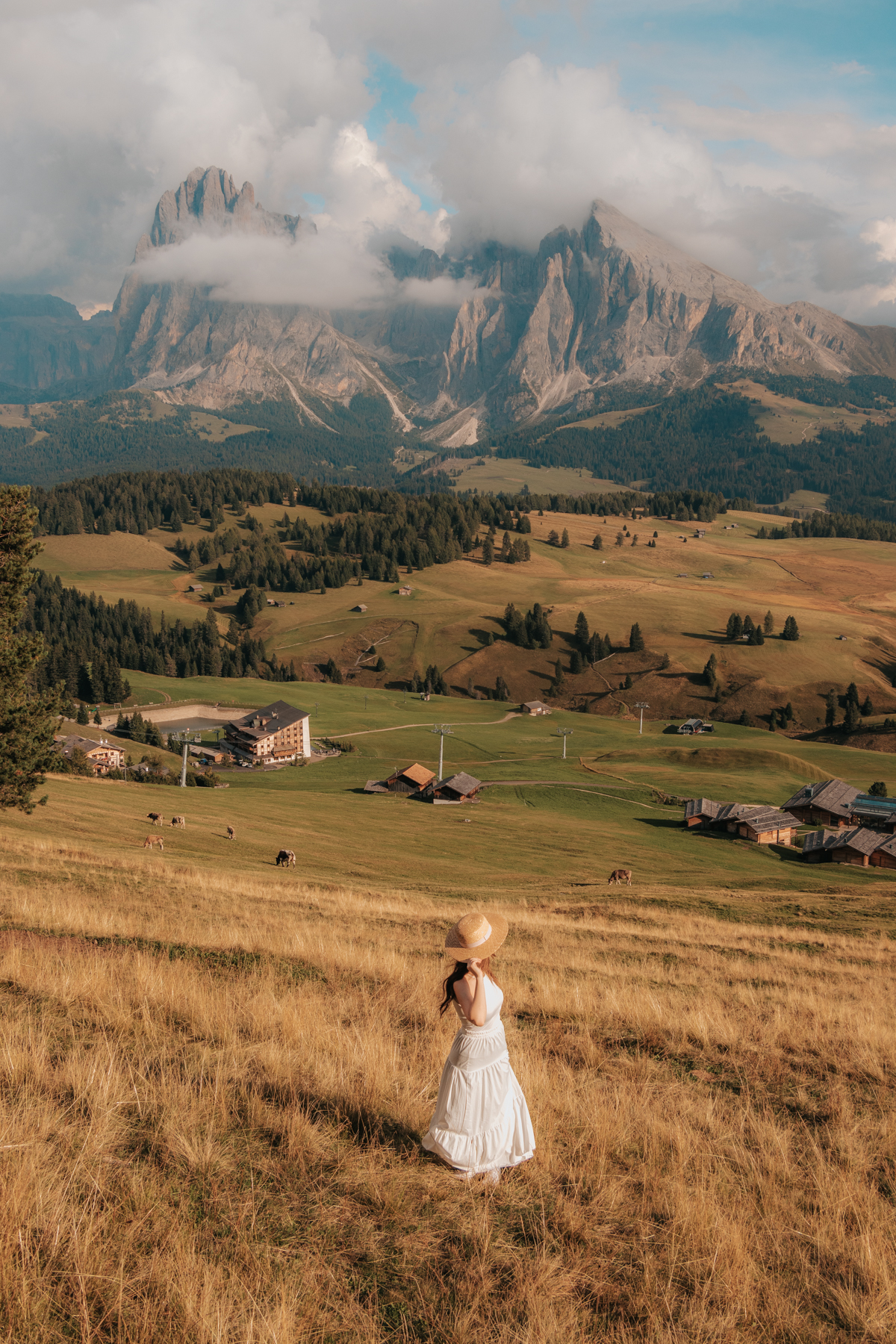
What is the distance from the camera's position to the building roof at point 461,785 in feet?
320

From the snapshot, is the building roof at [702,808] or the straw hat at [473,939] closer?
the straw hat at [473,939]

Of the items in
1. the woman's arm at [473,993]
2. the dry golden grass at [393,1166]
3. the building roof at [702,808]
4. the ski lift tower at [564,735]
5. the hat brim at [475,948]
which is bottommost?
the ski lift tower at [564,735]

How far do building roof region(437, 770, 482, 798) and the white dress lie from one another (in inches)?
3563

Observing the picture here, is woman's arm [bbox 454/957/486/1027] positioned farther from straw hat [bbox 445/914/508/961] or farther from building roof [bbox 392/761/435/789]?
building roof [bbox 392/761/435/789]

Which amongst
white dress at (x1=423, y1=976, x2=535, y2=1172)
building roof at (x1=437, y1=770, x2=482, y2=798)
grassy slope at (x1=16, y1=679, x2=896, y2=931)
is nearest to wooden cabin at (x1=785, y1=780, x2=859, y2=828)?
grassy slope at (x1=16, y1=679, x2=896, y2=931)

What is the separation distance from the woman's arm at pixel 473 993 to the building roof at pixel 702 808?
85837mm

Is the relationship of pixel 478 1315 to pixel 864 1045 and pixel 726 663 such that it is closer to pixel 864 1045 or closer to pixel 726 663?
pixel 864 1045

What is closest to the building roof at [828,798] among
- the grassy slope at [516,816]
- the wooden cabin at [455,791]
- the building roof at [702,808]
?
the grassy slope at [516,816]

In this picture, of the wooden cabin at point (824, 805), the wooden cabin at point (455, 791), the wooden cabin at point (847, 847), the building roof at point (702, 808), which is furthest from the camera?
the wooden cabin at point (455, 791)

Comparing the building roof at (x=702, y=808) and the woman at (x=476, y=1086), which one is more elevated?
the woman at (x=476, y=1086)

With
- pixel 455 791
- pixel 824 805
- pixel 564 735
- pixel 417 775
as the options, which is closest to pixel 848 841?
pixel 824 805

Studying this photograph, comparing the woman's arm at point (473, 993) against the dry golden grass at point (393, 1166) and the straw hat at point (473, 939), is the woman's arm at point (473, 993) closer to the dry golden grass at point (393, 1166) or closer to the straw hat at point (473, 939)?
the straw hat at point (473, 939)

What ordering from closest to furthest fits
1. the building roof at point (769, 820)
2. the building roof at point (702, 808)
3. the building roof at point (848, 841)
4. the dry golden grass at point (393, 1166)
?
the dry golden grass at point (393, 1166), the building roof at point (848, 841), the building roof at point (769, 820), the building roof at point (702, 808)

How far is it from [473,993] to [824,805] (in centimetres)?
9773
